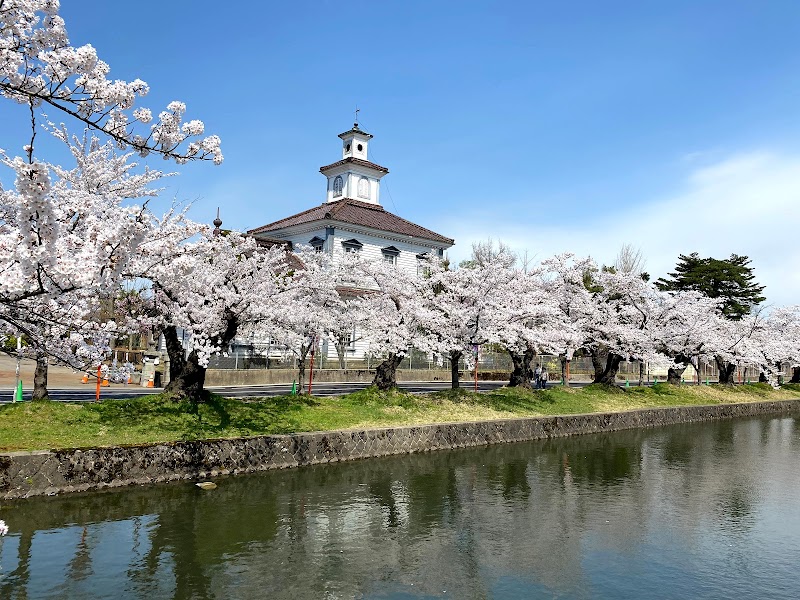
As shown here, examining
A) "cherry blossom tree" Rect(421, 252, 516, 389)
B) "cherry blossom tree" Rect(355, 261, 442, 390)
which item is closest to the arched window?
"cherry blossom tree" Rect(421, 252, 516, 389)

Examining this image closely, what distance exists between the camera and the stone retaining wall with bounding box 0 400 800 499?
1449 centimetres

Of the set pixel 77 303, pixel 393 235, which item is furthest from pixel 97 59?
pixel 393 235

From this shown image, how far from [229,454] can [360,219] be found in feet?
124

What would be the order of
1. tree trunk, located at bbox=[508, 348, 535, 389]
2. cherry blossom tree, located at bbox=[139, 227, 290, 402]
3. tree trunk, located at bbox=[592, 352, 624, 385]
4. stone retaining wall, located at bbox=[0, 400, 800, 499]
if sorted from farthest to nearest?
tree trunk, located at bbox=[592, 352, 624, 385], tree trunk, located at bbox=[508, 348, 535, 389], cherry blossom tree, located at bbox=[139, 227, 290, 402], stone retaining wall, located at bbox=[0, 400, 800, 499]

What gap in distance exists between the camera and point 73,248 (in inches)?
296

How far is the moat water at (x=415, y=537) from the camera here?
421 inches

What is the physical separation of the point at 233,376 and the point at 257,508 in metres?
23.7

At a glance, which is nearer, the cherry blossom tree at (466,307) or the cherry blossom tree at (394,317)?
the cherry blossom tree at (394,317)

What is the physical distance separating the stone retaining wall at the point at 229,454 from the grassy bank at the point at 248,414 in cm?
64

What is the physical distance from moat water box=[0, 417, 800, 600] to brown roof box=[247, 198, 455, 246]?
34.9 meters

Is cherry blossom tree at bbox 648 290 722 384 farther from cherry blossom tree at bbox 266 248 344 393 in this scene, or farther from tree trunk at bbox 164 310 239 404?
tree trunk at bbox 164 310 239 404

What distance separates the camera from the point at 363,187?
6041 centimetres

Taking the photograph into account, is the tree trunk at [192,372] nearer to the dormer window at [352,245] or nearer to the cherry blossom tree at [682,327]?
the cherry blossom tree at [682,327]

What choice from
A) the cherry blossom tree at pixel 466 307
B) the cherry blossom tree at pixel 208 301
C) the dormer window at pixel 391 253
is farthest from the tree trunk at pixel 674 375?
the cherry blossom tree at pixel 208 301
